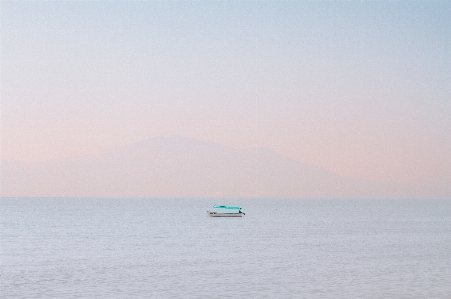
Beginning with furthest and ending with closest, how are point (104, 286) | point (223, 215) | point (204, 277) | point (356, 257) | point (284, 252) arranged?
point (223, 215) → point (284, 252) → point (356, 257) → point (204, 277) → point (104, 286)

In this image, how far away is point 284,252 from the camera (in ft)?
213

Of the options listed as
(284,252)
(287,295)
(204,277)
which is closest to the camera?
(287,295)

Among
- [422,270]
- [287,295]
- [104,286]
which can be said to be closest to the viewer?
[287,295]

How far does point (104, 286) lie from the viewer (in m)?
41.7

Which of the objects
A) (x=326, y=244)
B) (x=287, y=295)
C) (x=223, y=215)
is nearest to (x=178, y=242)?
(x=326, y=244)

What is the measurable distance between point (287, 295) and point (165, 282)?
9.64 metres

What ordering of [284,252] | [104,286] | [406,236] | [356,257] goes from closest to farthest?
[104,286]
[356,257]
[284,252]
[406,236]

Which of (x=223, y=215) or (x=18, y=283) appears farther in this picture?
(x=223, y=215)

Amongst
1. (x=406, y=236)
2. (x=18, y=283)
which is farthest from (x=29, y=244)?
(x=406, y=236)

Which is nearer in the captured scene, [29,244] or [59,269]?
[59,269]

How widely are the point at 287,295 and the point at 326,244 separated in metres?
39.4

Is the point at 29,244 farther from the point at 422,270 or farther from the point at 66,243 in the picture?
the point at 422,270

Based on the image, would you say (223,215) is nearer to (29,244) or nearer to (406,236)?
(406,236)

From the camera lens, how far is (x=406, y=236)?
92.0 meters
